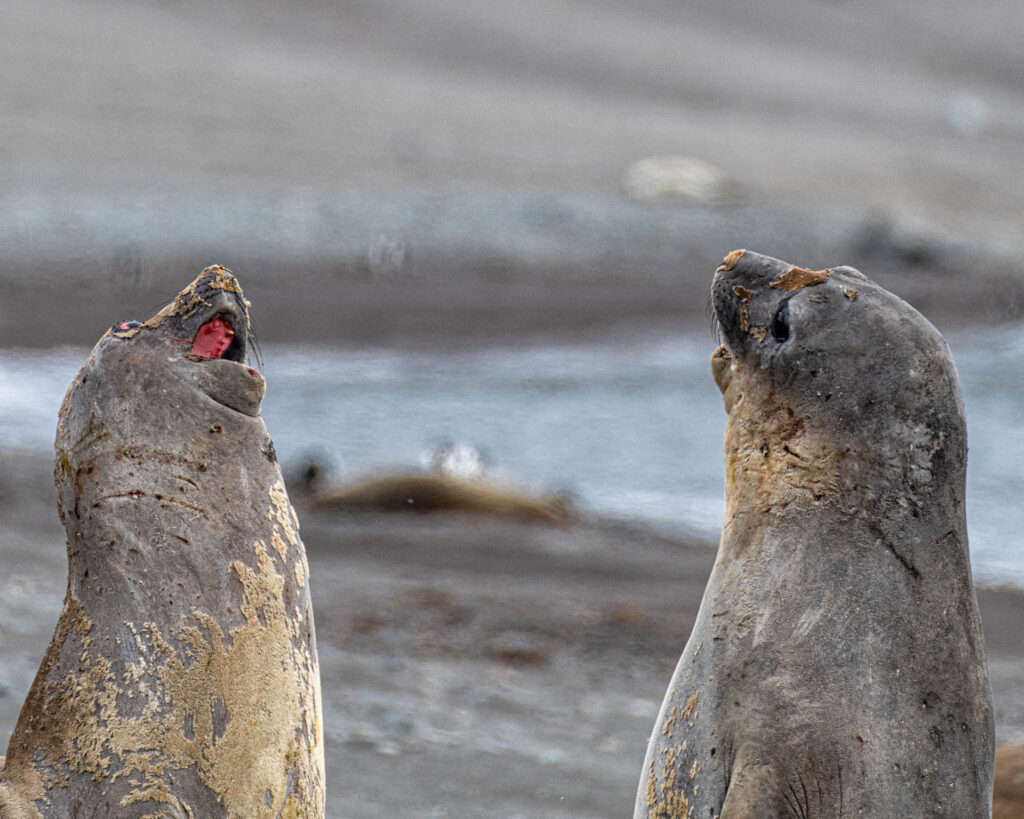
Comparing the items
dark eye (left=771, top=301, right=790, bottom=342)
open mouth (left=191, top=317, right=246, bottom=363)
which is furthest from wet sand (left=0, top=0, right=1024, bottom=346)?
dark eye (left=771, top=301, right=790, bottom=342)

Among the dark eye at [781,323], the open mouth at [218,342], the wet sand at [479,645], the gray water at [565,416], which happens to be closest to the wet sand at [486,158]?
the gray water at [565,416]

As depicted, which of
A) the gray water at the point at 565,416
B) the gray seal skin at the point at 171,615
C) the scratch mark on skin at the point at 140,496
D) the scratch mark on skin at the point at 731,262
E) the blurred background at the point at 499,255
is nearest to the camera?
the gray seal skin at the point at 171,615

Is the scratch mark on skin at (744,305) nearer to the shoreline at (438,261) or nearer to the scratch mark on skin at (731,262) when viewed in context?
the scratch mark on skin at (731,262)

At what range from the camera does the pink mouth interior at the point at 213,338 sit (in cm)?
337

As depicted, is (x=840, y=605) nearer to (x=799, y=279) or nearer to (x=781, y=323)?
(x=781, y=323)

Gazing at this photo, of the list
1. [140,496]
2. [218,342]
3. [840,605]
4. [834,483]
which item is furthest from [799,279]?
[140,496]

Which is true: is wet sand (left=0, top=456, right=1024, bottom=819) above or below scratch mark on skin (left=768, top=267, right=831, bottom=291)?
below

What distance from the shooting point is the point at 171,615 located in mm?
3047

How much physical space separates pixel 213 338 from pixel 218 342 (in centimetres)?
1

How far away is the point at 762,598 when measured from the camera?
3184 mm

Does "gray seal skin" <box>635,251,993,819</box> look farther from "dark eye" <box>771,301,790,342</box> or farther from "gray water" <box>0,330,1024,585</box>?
"gray water" <box>0,330,1024,585</box>

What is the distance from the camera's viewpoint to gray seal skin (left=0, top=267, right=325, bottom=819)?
116 inches

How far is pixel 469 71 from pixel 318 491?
1340cm

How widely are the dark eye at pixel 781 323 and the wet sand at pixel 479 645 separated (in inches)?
91.3
